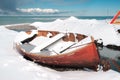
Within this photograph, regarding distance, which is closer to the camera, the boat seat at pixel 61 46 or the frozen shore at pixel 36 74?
the frozen shore at pixel 36 74

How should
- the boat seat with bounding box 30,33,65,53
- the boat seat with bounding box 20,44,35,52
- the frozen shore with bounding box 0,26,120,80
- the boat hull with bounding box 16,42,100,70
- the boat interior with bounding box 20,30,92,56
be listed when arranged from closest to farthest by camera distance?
the frozen shore with bounding box 0,26,120,80, the boat hull with bounding box 16,42,100,70, the boat interior with bounding box 20,30,92,56, the boat seat with bounding box 30,33,65,53, the boat seat with bounding box 20,44,35,52

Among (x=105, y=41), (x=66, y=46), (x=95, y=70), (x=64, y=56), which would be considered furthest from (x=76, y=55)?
(x=105, y=41)

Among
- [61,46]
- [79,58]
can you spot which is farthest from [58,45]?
[79,58]

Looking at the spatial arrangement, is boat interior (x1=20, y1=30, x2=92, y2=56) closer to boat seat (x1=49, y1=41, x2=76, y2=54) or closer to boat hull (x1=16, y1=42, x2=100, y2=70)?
boat seat (x1=49, y1=41, x2=76, y2=54)

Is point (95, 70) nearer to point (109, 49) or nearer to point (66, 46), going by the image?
point (66, 46)

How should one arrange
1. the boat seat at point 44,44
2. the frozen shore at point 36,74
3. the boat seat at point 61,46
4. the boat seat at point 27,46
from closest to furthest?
the frozen shore at point 36,74
the boat seat at point 61,46
the boat seat at point 44,44
the boat seat at point 27,46

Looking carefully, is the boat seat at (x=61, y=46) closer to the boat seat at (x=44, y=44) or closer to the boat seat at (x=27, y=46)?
the boat seat at (x=44, y=44)

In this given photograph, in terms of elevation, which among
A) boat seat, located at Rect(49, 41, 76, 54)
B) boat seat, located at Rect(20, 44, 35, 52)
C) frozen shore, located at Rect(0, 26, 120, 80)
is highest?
boat seat, located at Rect(49, 41, 76, 54)

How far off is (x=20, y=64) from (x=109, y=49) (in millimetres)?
13911

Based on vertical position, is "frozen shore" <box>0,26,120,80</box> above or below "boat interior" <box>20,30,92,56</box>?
below

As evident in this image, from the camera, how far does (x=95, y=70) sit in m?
16.2

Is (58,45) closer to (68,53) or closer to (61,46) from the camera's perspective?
(61,46)

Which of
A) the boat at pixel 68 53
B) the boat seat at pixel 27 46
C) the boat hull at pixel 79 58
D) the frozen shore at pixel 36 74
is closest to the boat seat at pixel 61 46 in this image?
the boat at pixel 68 53

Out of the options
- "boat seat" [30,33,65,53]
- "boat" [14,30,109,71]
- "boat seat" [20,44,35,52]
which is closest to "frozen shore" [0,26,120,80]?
"boat" [14,30,109,71]
